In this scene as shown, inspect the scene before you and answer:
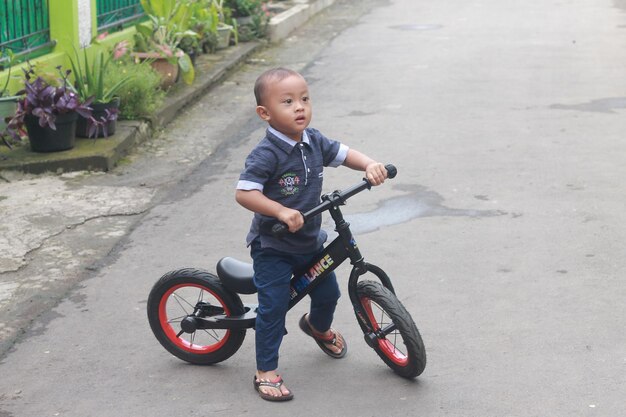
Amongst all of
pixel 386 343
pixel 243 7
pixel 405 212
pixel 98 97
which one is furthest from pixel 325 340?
pixel 243 7

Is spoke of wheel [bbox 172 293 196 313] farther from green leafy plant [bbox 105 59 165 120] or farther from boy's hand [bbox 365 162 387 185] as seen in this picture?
green leafy plant [bbox 105 59 165 120]

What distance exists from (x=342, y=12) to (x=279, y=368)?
1507 cm

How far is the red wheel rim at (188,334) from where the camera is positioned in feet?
16.6

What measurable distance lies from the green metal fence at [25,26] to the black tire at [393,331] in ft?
17.9

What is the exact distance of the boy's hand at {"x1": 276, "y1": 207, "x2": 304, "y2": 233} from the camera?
438 centimetres

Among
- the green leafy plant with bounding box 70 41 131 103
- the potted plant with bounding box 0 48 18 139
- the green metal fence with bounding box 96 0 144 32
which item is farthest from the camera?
the green metal fence with bounding box 96 0 144 32

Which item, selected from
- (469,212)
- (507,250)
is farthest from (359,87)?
(507,250)

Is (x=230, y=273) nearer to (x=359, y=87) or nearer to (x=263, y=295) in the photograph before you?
(x=263, y=295)

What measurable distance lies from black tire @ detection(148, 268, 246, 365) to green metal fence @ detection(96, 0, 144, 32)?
662cm

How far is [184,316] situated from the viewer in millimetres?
5285

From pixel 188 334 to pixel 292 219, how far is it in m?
1.20

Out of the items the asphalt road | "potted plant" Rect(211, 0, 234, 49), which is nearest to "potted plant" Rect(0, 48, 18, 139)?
the asphalt road

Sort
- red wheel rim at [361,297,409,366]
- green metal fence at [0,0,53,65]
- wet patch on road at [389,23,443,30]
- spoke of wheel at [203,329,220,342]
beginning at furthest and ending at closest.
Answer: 1. wet patch on road at [389,23,443,30]
2. green metal fence at [0,0,53,65]
3. spoke of wheel at [203,329,220,342]
4. red wheel rim at [361,297,409,366]

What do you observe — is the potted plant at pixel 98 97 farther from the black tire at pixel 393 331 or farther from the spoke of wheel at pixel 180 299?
the black tire at pixel 393 331
